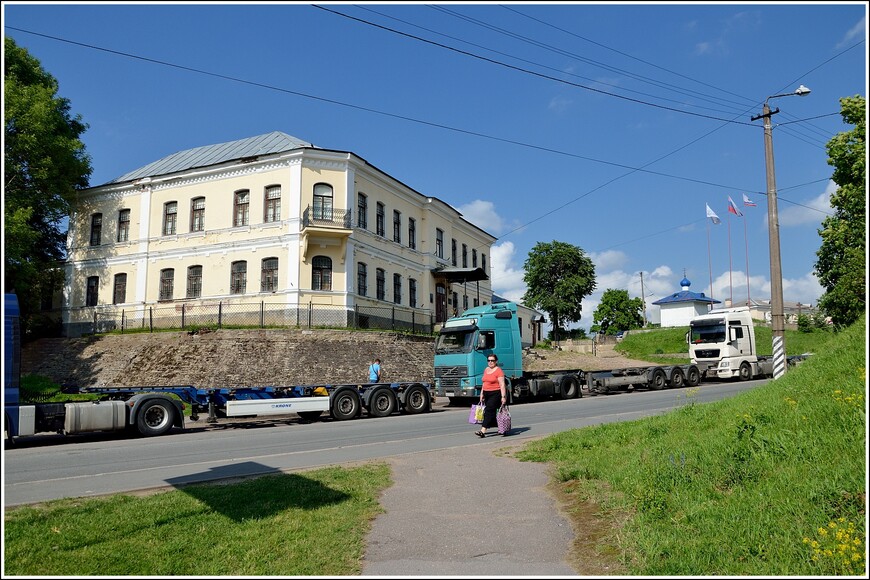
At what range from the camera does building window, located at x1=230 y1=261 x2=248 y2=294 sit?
3391cm

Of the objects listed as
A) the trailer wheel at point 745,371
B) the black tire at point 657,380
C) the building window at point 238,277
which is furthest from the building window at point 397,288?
the trailer wheel at point 745,371

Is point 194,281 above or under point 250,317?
above

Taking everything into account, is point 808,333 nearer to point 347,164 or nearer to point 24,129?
point 347,164

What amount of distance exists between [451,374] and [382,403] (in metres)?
2.84

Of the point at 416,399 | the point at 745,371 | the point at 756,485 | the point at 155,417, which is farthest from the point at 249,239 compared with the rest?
the point at 756,485

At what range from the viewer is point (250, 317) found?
106 feet

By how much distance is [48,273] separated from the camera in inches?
1527

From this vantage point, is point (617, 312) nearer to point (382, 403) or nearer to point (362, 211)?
point (362, 211)

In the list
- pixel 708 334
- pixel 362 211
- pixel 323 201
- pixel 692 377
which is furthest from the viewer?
pixel 362 211

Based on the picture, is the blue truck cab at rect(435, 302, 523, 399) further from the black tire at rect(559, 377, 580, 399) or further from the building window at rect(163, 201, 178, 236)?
the building window at rect(163, 201, 178, 236)

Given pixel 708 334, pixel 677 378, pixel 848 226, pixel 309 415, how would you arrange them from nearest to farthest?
pixel 848 226
pixel 309 415
pixel 677 378
pixel 708 334

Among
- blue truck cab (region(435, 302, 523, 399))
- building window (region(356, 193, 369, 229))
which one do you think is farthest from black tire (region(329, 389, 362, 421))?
building window (region(356, 193, 369, 229))

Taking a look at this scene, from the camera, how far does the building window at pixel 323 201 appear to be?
3309 cm

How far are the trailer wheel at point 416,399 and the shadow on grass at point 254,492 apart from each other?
465 inches
